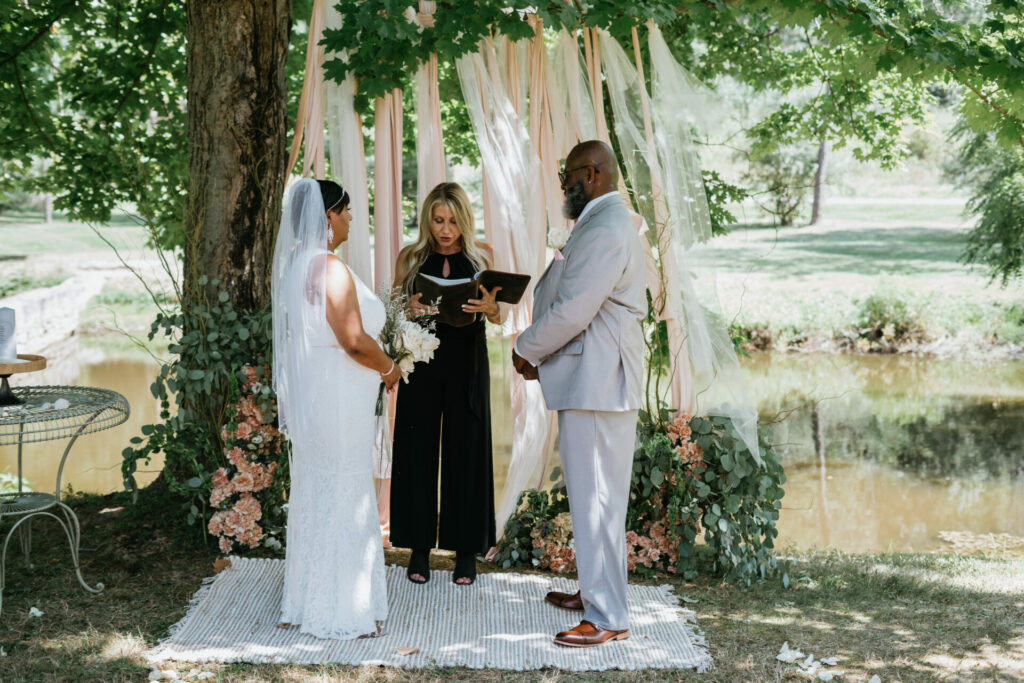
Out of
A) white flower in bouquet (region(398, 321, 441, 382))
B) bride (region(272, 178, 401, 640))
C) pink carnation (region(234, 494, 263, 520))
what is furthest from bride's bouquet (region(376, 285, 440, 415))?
pink carnation (region(234, 494, 263, 520))

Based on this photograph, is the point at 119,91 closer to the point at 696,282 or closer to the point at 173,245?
the point at 173,245

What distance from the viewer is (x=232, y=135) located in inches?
182

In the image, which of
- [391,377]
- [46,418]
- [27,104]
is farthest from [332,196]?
[27,104]

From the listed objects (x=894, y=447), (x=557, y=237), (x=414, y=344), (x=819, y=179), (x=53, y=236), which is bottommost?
(x=894, y=447)

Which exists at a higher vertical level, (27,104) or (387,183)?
(27,104)

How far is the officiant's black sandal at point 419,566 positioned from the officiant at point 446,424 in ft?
0.07

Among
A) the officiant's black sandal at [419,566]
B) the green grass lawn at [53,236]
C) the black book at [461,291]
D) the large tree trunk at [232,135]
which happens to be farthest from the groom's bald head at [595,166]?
the green grass lawn at [53,236]

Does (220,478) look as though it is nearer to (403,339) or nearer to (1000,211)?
(403,339)

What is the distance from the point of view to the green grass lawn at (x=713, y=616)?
326 centimetres

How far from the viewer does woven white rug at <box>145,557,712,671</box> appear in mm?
3344

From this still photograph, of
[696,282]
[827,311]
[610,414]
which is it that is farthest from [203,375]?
[827,311]

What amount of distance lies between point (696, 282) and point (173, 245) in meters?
3.94

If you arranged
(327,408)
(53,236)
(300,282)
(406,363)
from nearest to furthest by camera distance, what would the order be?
(300,282) → (327,408) → (406,363) → (53,236)

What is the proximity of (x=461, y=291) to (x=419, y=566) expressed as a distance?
1.28 metres
